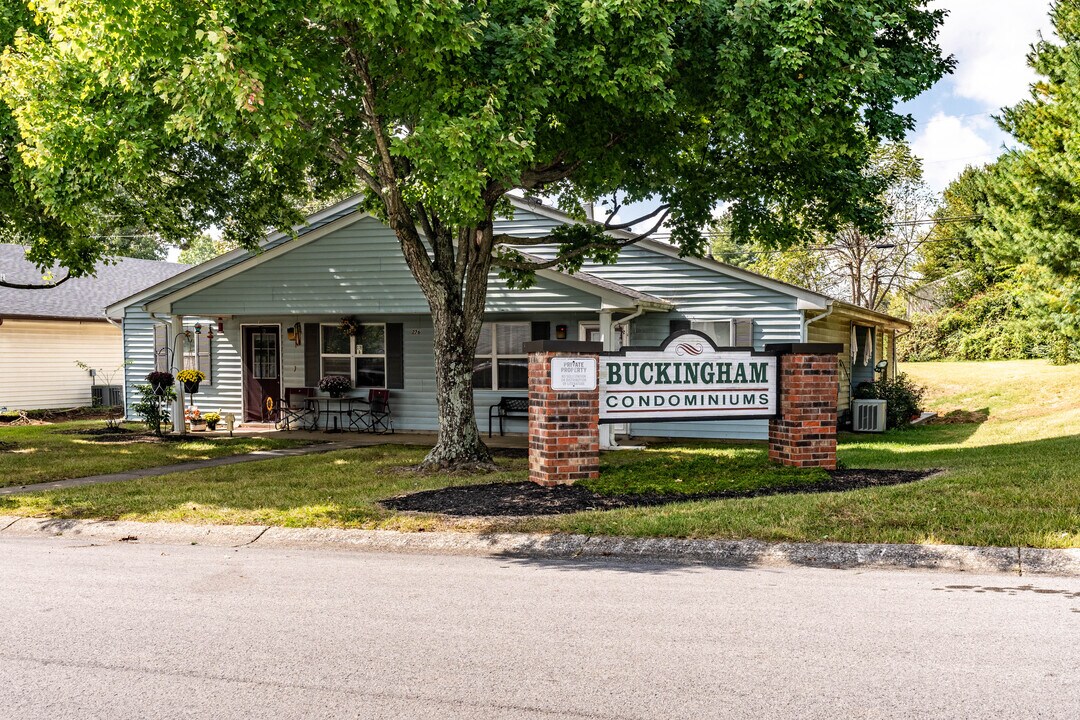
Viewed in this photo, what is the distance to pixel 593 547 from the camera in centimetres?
755

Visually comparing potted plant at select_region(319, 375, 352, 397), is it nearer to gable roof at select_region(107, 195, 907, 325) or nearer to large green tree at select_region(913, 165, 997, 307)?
gable roof at select_region(107, 195, 907, 325)

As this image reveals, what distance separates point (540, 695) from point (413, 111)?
25.3 feet

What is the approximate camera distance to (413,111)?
34.2 ft

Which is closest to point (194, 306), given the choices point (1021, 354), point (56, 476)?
point (56, 476)

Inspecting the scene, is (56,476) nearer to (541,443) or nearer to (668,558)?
(541,443)

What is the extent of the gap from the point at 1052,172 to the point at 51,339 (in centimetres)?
2715

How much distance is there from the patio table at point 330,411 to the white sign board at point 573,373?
33.4ft

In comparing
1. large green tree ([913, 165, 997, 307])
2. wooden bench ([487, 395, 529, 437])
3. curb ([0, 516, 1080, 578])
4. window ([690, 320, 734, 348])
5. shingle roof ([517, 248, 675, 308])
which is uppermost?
large green tree ([913, 165, 997, 307])

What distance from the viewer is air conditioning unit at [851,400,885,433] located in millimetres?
19500

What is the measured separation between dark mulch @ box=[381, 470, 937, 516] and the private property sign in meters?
1.22

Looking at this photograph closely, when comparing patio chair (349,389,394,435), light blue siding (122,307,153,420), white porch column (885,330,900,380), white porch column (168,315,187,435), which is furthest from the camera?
white porch column (885,330,900,380)

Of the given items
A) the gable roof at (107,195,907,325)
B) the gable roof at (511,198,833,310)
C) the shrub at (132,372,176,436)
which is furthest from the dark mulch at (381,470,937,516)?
the shrub at (132,372,176,436)

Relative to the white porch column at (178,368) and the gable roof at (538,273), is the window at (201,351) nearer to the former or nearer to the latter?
the white porch column at (178,368)

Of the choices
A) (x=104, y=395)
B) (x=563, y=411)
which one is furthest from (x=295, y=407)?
(x=563, y=411)
